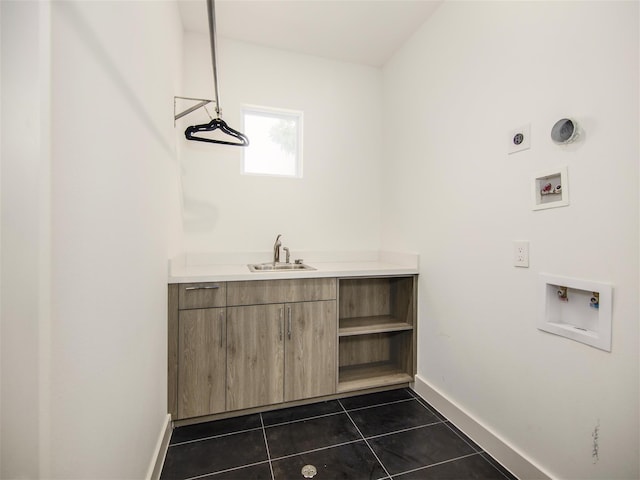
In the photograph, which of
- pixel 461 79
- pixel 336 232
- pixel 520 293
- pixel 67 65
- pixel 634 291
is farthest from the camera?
pixel 336 232

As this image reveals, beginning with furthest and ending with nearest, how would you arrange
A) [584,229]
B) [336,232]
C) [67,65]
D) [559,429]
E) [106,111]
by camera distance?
[336,232] < [559,429] < [584,229] < [106,111] < [67,65]

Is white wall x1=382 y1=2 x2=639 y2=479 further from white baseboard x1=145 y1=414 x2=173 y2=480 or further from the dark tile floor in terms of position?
white baseboard x1=145 y1=414 x2=173 y2=480

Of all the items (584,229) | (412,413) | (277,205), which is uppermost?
(277,205)

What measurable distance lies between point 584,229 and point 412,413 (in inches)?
58.9

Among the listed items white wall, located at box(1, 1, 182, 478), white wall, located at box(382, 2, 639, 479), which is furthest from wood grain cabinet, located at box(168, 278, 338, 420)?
white wall, located at box(382, 2, 639, 479)

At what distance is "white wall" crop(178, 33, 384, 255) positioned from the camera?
2.33 m

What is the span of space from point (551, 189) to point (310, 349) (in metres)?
1.62

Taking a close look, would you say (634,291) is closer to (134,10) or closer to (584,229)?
(584,229)

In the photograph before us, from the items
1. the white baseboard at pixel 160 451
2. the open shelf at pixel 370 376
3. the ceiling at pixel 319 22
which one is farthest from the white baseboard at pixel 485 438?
the ceiling at pixel 319 22

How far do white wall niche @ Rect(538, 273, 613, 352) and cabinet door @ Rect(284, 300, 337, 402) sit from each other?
119 cm

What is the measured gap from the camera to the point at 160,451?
1436 millimetres

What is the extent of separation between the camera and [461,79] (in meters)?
1.82

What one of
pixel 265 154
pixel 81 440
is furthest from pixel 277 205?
pixel 81 440

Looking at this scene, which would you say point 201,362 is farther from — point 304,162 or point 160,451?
point 304,162
